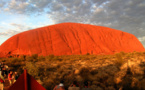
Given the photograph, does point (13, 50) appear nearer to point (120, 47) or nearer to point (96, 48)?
point (96, 48)

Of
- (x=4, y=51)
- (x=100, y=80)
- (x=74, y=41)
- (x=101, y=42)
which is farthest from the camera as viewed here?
(x=101, y=42)

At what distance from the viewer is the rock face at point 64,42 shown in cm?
3053

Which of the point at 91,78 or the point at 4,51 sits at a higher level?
the point at 4,51

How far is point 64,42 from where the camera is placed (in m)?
33.1

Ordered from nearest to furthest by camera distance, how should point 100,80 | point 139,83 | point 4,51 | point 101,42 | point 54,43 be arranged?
1. point 139,83
2. point 100,80
3. point 4,51
4. point 54,43
5. point 101,42

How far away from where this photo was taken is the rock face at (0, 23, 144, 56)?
3053 centimetres

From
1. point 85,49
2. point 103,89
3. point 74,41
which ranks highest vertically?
point 74,41

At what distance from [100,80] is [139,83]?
2.20 meters

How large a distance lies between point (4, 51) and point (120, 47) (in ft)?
103

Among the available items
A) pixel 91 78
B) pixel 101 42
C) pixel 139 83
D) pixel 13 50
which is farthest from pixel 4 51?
pixel 139 83

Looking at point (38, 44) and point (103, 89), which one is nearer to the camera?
point (103, 89)

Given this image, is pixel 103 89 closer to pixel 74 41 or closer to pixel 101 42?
pixel 74 41

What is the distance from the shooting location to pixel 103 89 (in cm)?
680

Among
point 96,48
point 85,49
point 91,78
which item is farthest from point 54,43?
point 91,78
